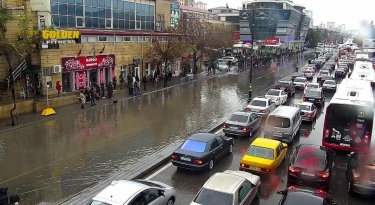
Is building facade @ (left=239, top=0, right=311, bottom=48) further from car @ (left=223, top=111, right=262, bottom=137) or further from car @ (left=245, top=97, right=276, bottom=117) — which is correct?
car @ (left=223, top=111, right=262, bottom=137)

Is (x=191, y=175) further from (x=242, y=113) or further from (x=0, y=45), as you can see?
(x=0, y=45)

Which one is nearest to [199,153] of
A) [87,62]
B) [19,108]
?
[19,108]

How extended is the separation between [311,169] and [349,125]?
4565mm

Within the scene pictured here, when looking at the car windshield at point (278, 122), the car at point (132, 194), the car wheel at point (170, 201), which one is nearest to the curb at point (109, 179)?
the car at point (132, 194)

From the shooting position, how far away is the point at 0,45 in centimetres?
2041

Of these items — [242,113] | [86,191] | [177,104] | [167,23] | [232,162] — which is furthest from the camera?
[167,23]

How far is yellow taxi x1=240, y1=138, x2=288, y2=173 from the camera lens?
14070 mm

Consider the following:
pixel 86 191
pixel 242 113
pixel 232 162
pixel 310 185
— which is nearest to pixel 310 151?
pixel 310 185

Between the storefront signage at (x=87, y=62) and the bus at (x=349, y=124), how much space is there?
20636mm

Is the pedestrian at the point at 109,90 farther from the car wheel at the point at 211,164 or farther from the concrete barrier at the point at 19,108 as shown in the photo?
the car wheel at the point at 211,164

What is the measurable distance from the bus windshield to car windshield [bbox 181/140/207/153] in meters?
5.98

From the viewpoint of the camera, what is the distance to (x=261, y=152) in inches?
575

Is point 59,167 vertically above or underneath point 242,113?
underneath

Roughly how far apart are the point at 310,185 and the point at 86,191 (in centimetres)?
765
